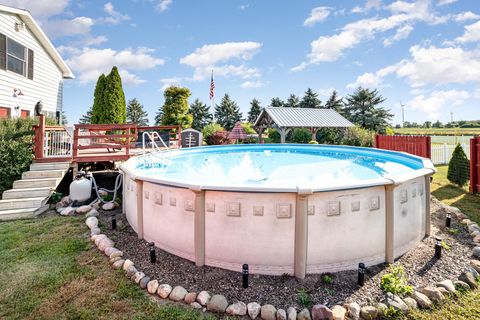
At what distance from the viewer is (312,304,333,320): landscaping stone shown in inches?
111

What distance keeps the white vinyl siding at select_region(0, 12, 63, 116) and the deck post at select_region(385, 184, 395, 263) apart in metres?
14.0

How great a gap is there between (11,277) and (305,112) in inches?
889

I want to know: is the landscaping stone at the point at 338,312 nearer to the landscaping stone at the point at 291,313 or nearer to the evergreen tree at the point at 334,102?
the landscaping stone at the point at 291,313

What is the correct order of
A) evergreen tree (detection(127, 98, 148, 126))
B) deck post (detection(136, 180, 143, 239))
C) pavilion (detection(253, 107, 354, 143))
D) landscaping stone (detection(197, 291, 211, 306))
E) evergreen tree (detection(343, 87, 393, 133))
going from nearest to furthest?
landscaping stone (detection(197, 291, 211, 306)) → deck post (detection(136, 180, 143, 239)) → pavilion (detection(253, 107, 354, 143)) → evergreen tree (detection(343, 87, 393, 133)) → evergreen tree (detection(127, 98, 148, 126))

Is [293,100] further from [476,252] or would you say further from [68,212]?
[476,252]

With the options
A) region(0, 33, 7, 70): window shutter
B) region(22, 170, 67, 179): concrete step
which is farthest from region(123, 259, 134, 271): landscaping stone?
region(0, 33, 7, 70): window shutter

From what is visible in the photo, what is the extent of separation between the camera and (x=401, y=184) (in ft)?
12.6

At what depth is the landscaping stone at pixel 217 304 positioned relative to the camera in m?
2.97

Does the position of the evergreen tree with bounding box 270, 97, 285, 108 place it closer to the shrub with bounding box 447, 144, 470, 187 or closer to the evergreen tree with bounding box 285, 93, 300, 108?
the evergreen tree with bounding box 285, 93, 300, 108

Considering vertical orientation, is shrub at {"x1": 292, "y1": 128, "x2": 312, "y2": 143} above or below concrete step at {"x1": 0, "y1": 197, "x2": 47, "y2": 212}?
above

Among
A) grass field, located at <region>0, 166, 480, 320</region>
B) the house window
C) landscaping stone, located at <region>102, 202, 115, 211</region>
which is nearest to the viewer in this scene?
grass field, located at <region>0, 166, 480, 320</region>

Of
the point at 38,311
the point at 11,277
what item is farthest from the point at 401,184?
the point at 11,277

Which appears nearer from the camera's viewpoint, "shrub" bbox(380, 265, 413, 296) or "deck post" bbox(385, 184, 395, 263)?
"shrub" bbox(380, 265, 413, 296)

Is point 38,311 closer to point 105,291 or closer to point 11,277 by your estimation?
point 105,291
